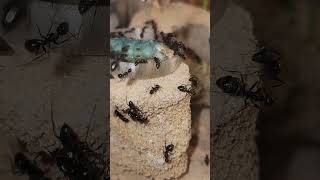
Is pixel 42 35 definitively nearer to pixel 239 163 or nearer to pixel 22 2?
pixel 22 2

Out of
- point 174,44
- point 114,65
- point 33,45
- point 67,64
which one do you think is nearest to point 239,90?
point 174,44

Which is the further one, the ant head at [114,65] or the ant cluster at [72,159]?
A: the ant head at [114,65]

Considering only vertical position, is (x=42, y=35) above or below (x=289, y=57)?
above

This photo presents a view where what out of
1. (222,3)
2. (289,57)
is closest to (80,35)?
(222,3)

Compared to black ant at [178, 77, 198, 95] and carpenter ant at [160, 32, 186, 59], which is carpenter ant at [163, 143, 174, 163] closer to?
black ant at [178, 77, 198, 95]

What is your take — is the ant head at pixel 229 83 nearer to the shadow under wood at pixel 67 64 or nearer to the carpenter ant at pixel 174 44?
the carpenter ant at pixel 174 44

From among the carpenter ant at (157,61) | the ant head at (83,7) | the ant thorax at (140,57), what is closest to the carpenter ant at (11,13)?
the ant head at (83,7)
